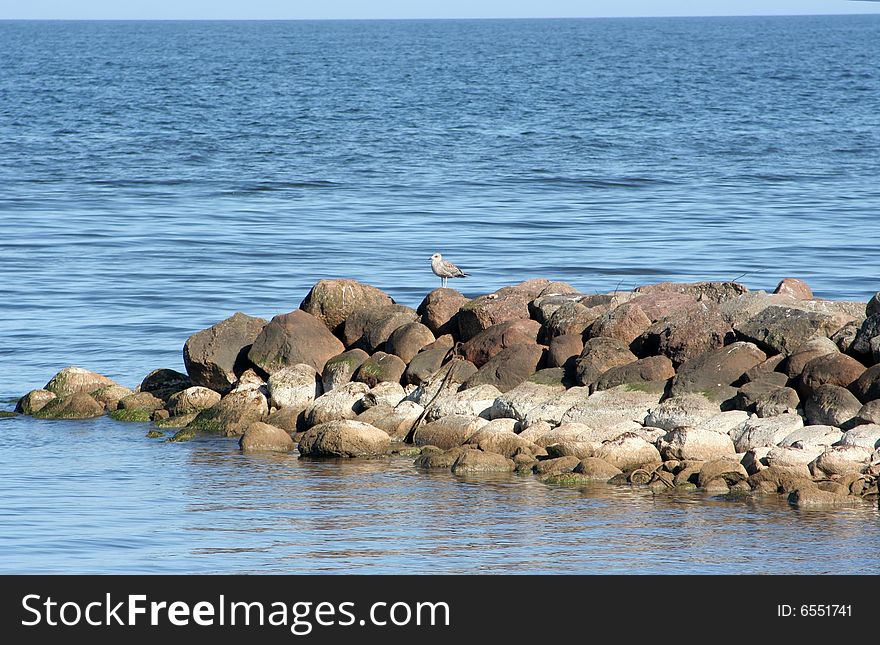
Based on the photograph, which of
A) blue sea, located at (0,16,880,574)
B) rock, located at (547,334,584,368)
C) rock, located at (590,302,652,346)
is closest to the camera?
blue sea, located at (0,16,880,574)

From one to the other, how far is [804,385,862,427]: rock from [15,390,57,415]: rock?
9102 mm

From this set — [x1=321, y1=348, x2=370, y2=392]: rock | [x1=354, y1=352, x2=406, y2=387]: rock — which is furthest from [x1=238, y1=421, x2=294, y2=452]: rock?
[x1=354, y1=352, x2=406, y2=387]: rock

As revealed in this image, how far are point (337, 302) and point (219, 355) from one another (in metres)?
1.57

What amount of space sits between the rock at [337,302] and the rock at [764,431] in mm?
5490

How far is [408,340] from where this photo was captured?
16.4 m

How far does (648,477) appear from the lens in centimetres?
1314

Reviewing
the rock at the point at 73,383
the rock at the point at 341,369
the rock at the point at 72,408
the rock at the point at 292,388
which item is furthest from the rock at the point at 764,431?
the rock at the point at 73,383

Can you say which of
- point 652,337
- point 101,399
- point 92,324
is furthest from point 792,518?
point 92,324

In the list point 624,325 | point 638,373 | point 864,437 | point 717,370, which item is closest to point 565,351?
point 624,325

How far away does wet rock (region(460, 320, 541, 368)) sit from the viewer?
1591 cm

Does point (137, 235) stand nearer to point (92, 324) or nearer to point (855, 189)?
point (92, 324)

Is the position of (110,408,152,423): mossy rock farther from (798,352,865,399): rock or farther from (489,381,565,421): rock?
(798,352,865,399): rock

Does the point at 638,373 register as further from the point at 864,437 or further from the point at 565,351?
the point at 864,437

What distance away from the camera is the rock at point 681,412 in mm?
13977
